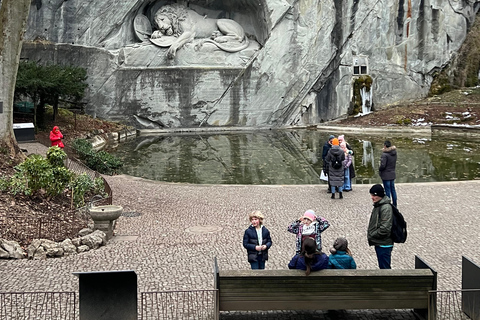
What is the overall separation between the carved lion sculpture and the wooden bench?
89.5ft

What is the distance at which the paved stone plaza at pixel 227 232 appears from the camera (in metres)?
7.85

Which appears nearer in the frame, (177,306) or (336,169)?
(177,306)

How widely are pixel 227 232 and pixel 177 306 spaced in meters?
3.75

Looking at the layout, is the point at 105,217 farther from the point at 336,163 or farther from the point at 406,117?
the point at 406,117

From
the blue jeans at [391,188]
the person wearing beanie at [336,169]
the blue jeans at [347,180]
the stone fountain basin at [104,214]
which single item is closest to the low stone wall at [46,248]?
the stone fountain basin at [104,214]

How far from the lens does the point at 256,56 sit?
32.6 m

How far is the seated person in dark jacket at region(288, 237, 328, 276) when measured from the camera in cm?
598

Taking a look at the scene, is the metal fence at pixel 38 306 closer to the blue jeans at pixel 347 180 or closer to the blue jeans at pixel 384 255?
the blue jeans at pixel 384 255

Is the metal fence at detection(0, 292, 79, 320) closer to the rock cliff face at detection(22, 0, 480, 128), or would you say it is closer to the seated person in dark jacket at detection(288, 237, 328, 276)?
the seated person in dark jacket at detection(288, 237, 328, 276)

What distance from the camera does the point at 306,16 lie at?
33.2 m

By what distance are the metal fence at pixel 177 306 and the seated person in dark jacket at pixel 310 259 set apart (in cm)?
100

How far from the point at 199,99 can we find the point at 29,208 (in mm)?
22030

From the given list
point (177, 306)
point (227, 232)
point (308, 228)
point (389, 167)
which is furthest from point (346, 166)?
point (177, 306)

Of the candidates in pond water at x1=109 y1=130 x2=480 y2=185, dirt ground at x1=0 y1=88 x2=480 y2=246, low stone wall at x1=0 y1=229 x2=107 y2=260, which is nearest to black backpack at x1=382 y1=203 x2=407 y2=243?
low stone wall at x1=0 y1=229 x2=107 y2=260
